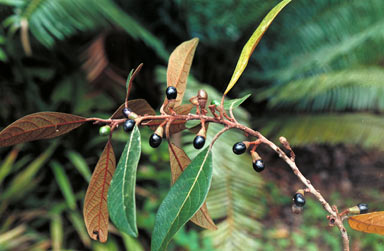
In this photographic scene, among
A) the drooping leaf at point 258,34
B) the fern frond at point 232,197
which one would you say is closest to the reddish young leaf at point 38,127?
the drooping leaf at point 258,34

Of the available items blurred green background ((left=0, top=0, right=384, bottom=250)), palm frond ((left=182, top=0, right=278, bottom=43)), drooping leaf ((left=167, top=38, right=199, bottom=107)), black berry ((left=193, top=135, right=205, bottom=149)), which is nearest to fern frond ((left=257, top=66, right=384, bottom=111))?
blurred green background ((left=0, top=0, right=384, bottom=250))

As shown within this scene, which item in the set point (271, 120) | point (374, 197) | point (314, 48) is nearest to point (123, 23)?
point (271, 120)

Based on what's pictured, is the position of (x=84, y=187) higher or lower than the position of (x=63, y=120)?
lower

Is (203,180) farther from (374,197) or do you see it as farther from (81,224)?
(374,197)

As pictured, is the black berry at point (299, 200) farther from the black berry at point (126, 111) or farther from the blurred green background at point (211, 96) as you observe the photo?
the blurred green background at point (211, 96)

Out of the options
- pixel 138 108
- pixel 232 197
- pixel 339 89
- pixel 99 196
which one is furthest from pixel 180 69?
pixel 339 89

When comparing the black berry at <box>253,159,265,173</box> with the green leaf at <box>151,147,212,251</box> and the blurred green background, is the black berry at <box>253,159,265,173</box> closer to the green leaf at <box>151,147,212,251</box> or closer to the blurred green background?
the green leaf at <box>151,147,212,251</box>
